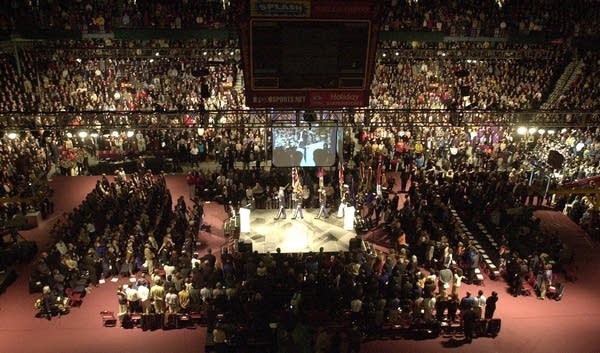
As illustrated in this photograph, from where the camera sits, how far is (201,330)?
14.6 meters

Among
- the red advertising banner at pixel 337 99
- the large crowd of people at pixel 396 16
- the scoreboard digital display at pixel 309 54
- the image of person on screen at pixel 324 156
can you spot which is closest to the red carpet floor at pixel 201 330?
the red advertising banner at pixel 337 99

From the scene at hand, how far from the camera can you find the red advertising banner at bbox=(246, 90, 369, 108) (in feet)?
43.5

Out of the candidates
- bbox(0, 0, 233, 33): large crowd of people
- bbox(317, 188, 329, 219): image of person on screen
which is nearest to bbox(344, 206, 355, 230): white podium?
bbox(317, 188, 329, 219): image of person on screen

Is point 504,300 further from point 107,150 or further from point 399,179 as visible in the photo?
point 107,150

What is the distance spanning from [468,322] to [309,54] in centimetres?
770

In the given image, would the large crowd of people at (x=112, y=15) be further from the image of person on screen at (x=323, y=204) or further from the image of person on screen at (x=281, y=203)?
the image of person on screen at (x=323, y=204)

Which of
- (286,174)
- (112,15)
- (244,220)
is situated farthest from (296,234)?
(112,15)

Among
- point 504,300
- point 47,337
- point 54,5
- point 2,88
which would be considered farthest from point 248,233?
point 54,5

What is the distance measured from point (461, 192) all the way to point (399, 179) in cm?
415

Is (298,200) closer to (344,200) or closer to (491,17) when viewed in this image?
(344,200)

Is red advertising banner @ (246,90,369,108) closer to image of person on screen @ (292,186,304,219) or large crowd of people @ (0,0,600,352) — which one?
large crowd of people @ (0,0,600,352)

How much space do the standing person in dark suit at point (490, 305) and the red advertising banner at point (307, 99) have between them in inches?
232

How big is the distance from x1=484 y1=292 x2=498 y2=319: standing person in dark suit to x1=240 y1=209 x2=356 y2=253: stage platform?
16.4ft

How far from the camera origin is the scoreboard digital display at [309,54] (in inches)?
493
